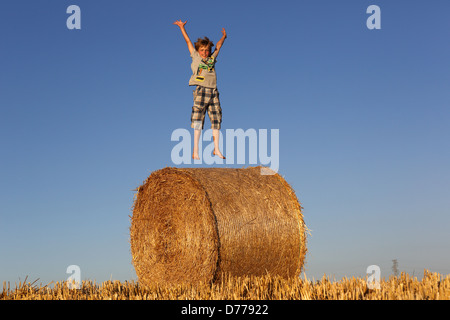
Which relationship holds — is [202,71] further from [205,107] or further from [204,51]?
[205,107]

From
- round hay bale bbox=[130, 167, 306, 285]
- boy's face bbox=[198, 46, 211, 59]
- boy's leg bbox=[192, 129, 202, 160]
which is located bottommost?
round hay bale bbox=[130, 167, 306, 285]

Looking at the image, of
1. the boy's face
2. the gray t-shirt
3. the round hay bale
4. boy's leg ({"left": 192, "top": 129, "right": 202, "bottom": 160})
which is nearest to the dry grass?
the round hay bale

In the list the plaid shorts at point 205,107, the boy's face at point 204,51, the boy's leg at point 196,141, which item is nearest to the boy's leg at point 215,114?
the plaid shorts at point 205,107

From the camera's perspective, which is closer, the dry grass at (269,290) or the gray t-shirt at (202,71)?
the dry grass at (269,290)

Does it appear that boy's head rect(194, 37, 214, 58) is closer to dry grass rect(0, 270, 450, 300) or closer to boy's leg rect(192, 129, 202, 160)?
boy's leg rect(192, 129, 202, 160)

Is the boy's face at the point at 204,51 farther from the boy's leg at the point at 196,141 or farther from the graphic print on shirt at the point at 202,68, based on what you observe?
the boy's leg at the point at 196,141

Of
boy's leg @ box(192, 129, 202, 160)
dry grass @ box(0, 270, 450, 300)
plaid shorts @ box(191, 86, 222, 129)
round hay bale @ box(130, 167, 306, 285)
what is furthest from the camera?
plaid shorts @ box(191, 86, 222, 129)

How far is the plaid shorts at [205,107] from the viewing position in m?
10.2

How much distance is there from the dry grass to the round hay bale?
32 centimetres

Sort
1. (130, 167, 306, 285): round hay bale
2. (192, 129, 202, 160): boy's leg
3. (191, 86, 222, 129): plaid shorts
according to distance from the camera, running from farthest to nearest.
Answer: (191, 86, 222, 129): plaid shorts < (192, 129, 202, 160): boy's leg < (130, 167, 306, 285): round hay bale

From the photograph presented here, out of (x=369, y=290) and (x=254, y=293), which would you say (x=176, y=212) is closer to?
(x=254, y=293)

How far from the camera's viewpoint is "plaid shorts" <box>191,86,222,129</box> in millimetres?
10164

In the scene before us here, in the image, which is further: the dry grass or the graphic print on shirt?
the graphic print on shirt
